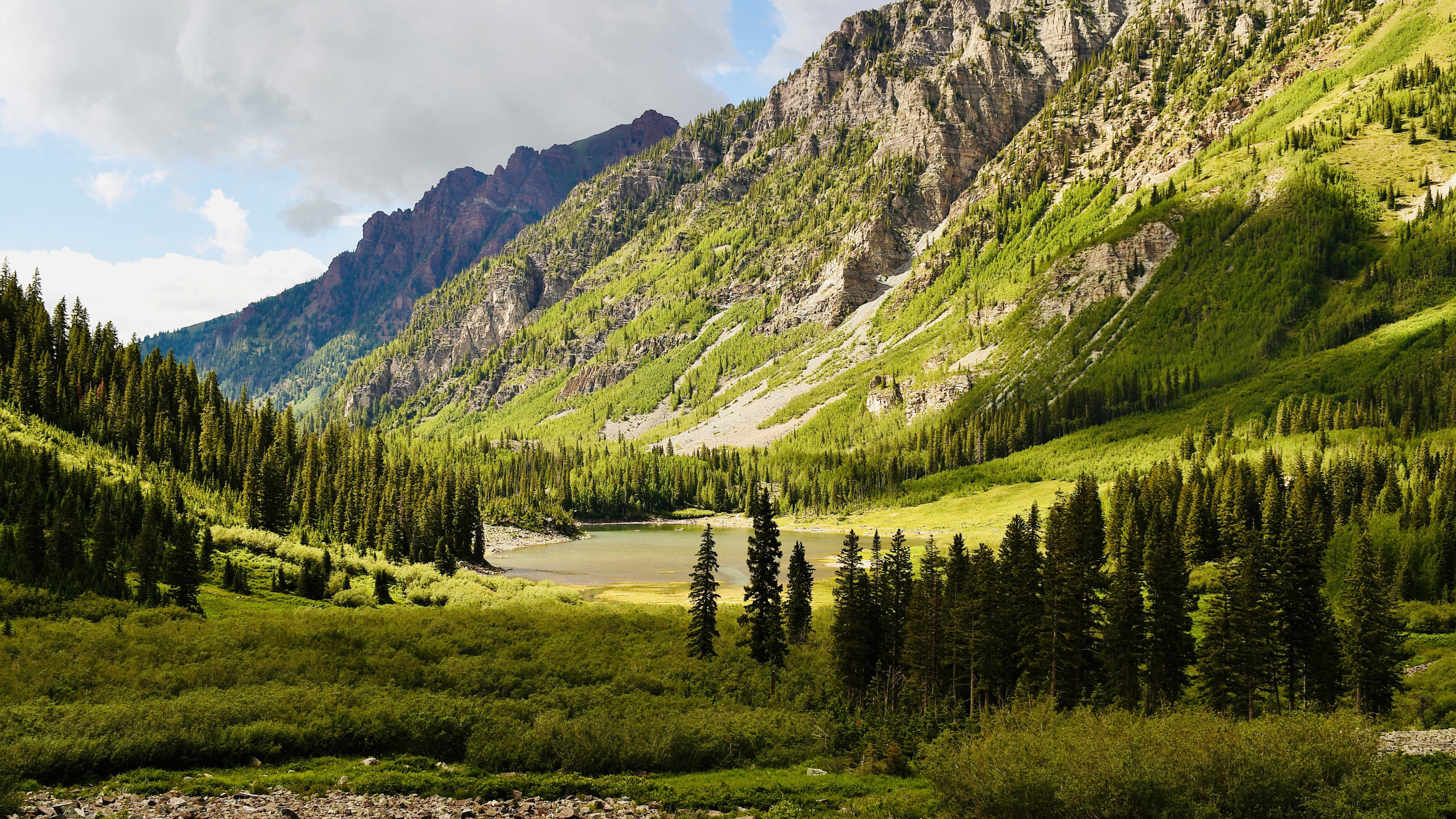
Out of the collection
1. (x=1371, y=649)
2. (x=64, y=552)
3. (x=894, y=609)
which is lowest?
(x=1371, y=649)

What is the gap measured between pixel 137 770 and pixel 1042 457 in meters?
186

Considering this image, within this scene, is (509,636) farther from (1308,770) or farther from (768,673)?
(1308,770)

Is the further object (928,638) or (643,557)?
(643,557)

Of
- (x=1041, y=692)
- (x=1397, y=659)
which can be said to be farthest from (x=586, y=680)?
(x=1397, y=659)

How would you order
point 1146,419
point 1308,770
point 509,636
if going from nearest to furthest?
point 1308,770 < point 509,636 < point 1146,419

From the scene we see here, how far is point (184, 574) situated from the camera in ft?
172

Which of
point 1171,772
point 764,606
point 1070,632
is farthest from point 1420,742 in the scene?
point 764,606

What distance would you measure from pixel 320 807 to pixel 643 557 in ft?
362

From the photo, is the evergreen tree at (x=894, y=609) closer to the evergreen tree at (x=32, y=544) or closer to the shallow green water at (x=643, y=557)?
the shallow green water at (x=643, y=557)

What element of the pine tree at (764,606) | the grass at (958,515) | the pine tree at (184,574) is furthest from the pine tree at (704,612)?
the grass at (958,515)

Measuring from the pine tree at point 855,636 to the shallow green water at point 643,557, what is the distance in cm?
4900

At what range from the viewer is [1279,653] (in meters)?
45.7

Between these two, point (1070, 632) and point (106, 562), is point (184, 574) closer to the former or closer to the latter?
point (106, 562)

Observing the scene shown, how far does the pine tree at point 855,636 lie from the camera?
4972cm
